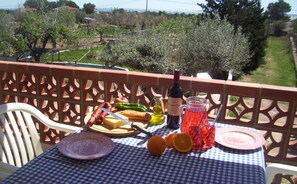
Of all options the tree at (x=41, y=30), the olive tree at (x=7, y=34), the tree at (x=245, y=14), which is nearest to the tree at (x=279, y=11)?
the tree at (x=245, y=14)

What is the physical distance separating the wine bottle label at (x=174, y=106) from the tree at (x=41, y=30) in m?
15.8

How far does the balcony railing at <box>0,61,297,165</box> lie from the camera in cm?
171

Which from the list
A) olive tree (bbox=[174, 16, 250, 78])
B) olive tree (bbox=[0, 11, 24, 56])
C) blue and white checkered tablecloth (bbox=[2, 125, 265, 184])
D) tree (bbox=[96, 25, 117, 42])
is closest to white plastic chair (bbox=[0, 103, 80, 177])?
blue and white checkered tablecloth (bbox=[2, 125, 265, 184])

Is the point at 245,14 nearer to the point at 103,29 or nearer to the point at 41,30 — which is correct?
the point at 103,29

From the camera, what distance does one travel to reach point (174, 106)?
1.23m

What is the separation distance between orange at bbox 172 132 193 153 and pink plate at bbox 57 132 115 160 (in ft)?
0.81

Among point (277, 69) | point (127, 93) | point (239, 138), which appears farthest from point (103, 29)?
point (239, 138)

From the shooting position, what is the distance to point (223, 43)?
10336mm

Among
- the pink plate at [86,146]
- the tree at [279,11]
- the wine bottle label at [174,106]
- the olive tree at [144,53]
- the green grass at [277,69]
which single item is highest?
the tree at [279,11]

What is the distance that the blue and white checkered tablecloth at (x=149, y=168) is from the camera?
0.88 metres

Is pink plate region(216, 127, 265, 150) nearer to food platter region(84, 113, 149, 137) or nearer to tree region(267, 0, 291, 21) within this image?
food platter region(84, 113, 149, 137)

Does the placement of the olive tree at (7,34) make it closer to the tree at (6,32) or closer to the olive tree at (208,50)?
the tree at (6,32)

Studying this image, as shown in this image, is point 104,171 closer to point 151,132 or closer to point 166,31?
point 151,132

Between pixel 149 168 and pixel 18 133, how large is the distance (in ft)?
2.74
